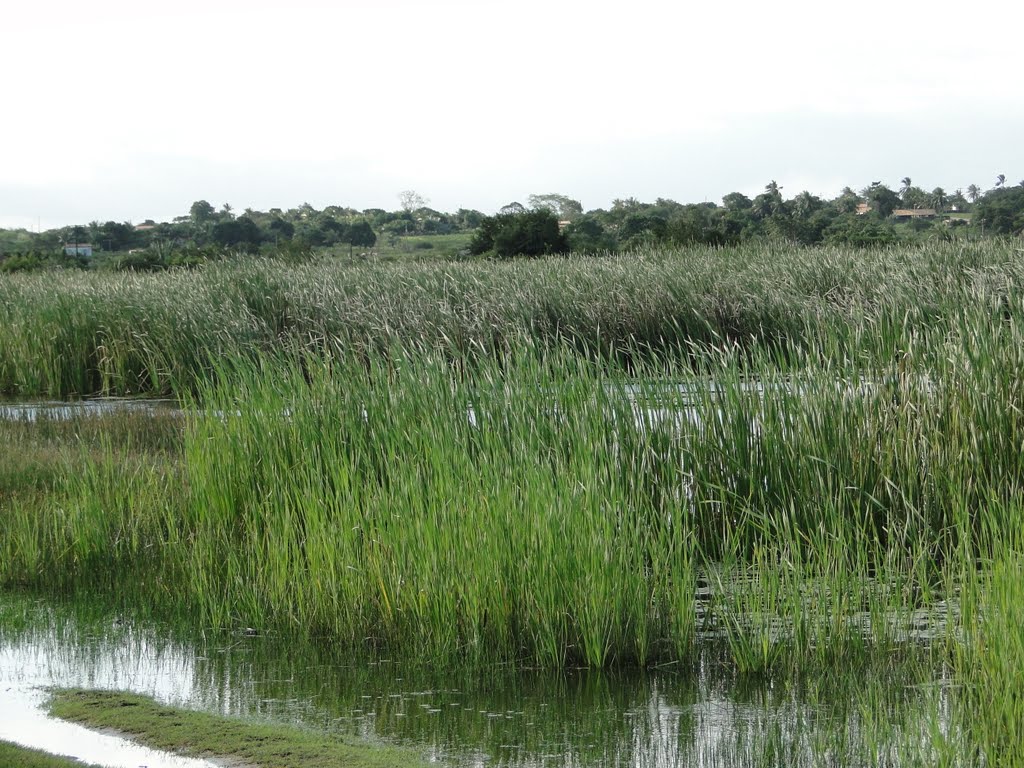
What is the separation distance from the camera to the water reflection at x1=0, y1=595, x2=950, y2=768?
3982 millimetres

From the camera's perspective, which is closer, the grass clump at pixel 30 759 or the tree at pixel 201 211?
the grass clump at pixel 30 759

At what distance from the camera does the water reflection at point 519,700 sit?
3.98 metres

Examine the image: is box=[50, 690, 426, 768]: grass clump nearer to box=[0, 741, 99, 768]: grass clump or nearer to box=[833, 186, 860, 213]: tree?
box=[0, 741, 99, 768]: grass clump

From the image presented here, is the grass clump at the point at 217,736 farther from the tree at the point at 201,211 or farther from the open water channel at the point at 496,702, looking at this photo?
the tree at the point at 201,211

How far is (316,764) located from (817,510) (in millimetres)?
3050

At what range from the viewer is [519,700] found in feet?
15.0

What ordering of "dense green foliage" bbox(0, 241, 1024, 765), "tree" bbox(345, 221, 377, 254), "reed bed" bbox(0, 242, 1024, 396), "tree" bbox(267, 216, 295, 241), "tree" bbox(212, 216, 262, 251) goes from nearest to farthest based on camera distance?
"dense green foliage" bbox(0, 241, 1024, 765)
"reed bed" bbox(0, 242, 1024, 396)
"tree" bbox(212, 216, 262, 251)
"tree" bbox(267, 216, 295, 241)
"tree" bbox(345, 221, 377, 254)

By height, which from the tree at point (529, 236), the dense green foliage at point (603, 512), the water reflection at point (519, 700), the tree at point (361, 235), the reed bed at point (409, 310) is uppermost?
the tree at point (361, 235)

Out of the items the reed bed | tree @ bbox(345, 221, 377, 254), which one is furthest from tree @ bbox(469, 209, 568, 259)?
tree @ bbox(345, 221, 377, 254)

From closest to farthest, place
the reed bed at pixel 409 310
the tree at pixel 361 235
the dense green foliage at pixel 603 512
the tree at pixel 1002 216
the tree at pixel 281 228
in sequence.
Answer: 1. the dense green foliage at pixel 603 512
2. the reed bed at pixel 409 310
3. the tree at pixel 1002 216
4. the tree at pixel 281 228
5. the tree at pixel 361 235

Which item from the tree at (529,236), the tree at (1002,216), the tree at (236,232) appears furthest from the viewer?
the tree at (236,232)

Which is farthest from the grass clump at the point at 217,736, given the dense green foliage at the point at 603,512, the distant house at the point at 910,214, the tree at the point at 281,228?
the distant house at the point at 910,214

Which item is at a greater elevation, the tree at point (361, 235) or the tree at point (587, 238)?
the tree at point (361, 235)

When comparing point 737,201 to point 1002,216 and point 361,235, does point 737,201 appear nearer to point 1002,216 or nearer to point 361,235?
point 361,235
